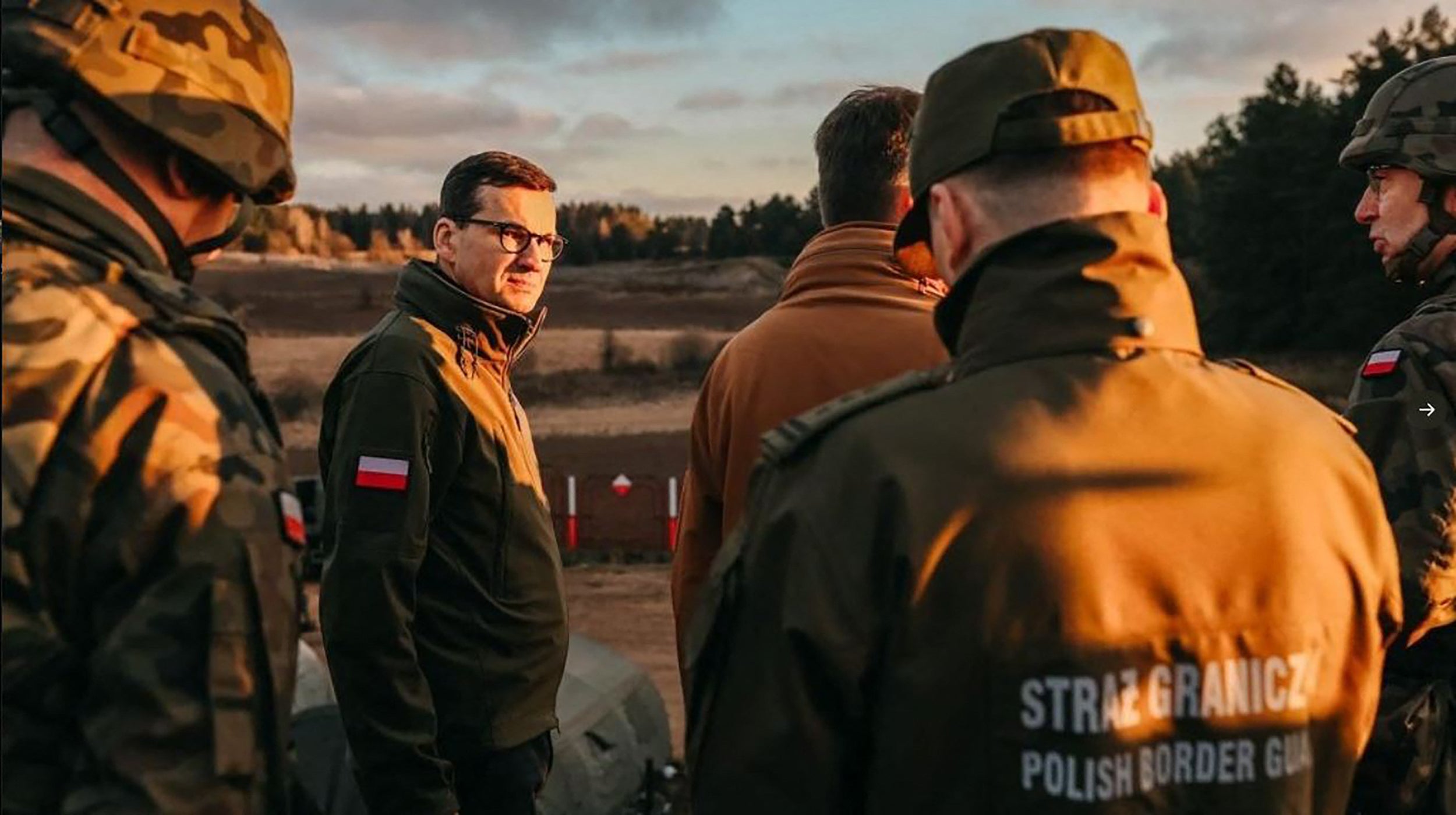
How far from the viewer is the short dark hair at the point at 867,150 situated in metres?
3.03

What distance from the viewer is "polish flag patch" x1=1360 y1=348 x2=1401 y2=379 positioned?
11.4 feet

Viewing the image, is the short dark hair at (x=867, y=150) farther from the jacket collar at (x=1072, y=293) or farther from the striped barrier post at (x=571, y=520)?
the striped barrier post at (x=571, y=520)

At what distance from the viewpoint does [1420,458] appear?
11.0ft

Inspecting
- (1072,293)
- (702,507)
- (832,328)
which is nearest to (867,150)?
(832,328)

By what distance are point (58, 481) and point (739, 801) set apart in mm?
1092

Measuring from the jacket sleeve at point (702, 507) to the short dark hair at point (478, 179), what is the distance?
1.43m

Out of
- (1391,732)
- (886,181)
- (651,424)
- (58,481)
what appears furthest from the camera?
(651,424)

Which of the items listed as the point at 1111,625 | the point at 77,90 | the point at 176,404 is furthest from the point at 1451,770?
the point at 77,90

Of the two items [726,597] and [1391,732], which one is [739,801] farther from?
[1391,732]

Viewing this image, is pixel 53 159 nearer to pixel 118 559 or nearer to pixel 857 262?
pixel 118 559

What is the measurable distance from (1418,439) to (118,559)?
3010 millimetres

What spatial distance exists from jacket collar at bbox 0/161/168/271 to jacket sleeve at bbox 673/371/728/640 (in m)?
1.40

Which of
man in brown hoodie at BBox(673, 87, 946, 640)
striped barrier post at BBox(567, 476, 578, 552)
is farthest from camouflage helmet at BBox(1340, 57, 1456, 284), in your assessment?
striped barrier post at BBox(567, 476, 578, 552)

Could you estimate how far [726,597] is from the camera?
2039 millimetres
